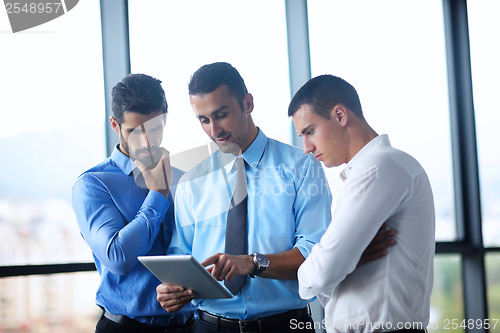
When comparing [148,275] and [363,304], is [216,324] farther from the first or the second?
[363,304]

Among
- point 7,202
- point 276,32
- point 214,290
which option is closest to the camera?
point 214,290

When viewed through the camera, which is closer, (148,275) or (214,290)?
(214,290)

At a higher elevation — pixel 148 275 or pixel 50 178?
pixel 50 178

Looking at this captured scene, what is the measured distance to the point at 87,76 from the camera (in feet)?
9.98

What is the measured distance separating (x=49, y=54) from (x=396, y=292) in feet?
8.36

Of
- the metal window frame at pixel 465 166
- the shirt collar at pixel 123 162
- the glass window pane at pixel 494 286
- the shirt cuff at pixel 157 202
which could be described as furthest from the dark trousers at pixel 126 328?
the glass window pane at pixel 494 286

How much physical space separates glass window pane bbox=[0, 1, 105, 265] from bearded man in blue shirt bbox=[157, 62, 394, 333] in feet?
4.07

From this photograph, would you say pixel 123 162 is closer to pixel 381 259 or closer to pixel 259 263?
pixel 259 263

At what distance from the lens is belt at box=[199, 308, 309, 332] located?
5.80 feet

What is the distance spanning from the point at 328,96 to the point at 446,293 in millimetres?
2762

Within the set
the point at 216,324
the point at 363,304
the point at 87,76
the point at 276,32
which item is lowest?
the point at 216,324

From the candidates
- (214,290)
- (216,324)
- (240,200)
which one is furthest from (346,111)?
(216,324)

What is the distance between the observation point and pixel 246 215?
1.90 metres

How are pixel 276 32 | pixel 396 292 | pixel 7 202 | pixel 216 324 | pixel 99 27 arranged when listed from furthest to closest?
pixel 276 32, pixel 99 27, pixel 7 202, pixel 216 324, pixel 396 292
